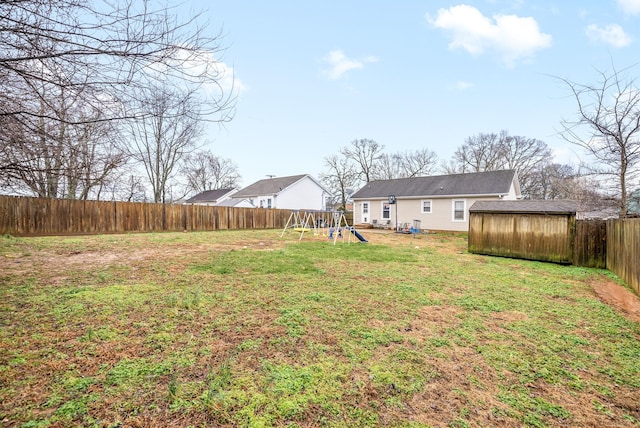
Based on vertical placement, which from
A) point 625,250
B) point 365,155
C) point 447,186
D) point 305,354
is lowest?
point 305,354

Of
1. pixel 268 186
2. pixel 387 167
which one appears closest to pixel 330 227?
pixel 268 186

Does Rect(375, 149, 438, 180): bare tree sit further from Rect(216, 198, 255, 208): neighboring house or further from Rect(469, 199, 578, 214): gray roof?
Rect(469, 199, 578, 214): gray roof

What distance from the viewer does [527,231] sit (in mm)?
8750

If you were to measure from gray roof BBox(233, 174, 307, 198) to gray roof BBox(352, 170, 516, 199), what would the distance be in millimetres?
8207

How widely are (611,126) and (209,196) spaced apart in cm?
3529

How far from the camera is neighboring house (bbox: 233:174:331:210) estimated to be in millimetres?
27594

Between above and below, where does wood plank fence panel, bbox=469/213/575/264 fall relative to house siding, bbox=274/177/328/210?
below

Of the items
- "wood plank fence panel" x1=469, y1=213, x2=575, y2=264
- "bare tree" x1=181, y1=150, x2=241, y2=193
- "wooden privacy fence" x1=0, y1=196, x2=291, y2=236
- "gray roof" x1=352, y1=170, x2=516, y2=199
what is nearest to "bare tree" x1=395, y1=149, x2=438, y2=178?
"gray roof" x1=352, y1=170, x2=516, y2=199

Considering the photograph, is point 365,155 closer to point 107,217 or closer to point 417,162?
point 417,162

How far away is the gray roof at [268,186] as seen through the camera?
2816 cm

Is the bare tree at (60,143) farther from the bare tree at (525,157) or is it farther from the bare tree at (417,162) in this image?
the bare tree at (525,157)

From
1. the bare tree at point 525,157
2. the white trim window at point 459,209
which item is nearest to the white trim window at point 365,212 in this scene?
the white trim window at point 459,209

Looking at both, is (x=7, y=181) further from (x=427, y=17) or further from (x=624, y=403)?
(x=427, y=17)

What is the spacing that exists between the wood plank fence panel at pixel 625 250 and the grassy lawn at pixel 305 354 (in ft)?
3.40
